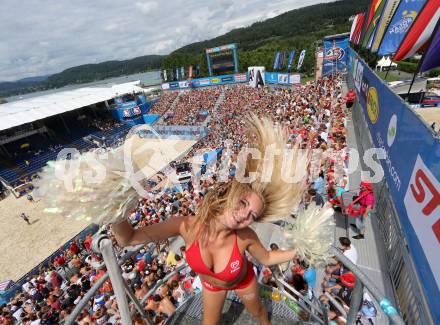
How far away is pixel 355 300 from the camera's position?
167cm

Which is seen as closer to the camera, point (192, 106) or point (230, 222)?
point (230, 222)

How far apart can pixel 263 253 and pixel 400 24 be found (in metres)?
8.61

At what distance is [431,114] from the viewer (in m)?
14.8

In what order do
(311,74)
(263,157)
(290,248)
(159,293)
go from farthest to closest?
1. (311,74)
2. (159,293)
3. (290,248)
4. (263,157)

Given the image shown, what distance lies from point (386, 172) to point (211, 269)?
4868 millimetres

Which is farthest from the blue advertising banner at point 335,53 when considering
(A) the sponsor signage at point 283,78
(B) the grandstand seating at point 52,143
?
(B) the grandstand seating at point 52,143

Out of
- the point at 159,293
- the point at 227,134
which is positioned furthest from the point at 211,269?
the point at 227,134

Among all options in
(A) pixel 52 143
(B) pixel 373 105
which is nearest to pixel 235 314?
(B) pixel 373 105

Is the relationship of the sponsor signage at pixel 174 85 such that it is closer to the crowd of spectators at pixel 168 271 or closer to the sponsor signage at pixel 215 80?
the sponsor signage at pixel 215 80

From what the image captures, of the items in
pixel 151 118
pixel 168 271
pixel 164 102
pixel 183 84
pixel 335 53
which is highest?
pixel 335 53

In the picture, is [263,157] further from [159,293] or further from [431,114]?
[431,114]

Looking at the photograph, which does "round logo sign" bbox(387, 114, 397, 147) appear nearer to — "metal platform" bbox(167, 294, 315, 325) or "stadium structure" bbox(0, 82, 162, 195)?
"metal platform" bbox(167, 294, 315, 325)

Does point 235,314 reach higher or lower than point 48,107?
higher

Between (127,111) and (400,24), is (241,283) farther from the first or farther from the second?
(127,111)
